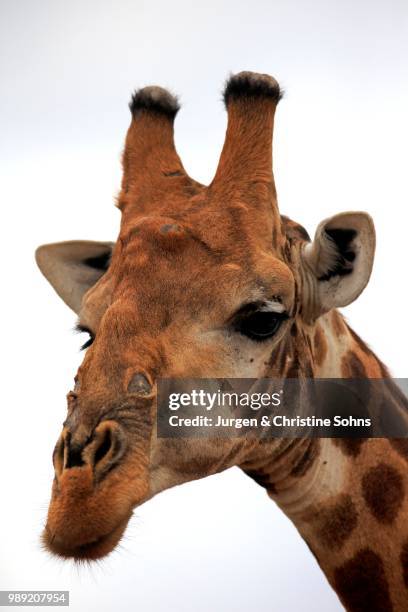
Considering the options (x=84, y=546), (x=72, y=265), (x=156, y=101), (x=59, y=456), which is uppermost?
(x=156, y=101)

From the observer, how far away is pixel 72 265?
5766mm

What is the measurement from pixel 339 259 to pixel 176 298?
3.87 feet

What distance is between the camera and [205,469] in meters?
4.27

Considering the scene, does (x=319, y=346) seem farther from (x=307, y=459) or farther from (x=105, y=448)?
(x=105, y=448)

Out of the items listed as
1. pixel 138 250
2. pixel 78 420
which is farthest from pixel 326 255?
pixel 78 420

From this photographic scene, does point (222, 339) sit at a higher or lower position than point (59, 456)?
higher

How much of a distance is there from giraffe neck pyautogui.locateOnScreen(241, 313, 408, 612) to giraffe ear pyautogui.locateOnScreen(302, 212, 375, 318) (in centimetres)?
34

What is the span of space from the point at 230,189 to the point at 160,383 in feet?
4.80

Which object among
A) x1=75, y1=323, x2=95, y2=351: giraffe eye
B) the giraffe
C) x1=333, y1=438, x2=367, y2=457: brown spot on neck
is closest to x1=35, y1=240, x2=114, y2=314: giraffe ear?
the giraffe

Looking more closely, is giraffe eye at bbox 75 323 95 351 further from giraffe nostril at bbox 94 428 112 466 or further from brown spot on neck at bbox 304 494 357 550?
brown spot on neck at bbox 304 494 357 550

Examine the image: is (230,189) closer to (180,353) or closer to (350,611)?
(180,353)

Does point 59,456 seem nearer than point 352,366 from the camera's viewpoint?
Yes

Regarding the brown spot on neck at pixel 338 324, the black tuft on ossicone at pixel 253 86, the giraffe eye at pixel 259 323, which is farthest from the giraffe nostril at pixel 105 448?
the black tuft on ossicone at pixel 253 86

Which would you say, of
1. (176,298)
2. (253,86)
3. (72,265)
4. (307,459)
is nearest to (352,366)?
(307,459)
